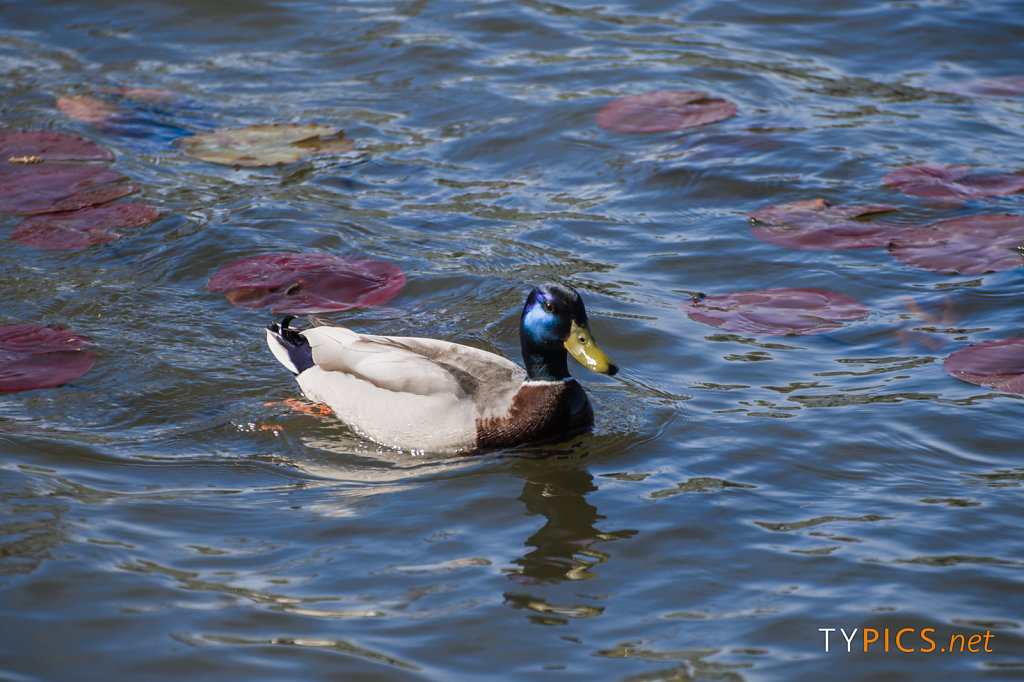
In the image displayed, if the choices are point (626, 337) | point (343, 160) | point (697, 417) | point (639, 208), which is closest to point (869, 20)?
point (639, 208)

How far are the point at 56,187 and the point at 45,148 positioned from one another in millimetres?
988

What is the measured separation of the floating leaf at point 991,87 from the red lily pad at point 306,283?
6331 mm

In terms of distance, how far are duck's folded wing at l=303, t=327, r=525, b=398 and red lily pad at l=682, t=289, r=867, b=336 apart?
1.56 metres

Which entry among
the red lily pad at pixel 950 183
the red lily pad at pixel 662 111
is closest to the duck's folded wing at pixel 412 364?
the red lily pad at pixel 950 183

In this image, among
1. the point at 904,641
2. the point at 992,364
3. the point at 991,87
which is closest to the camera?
the point at 904,641

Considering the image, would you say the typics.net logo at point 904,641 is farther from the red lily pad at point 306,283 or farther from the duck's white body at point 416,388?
the red lily pad at point 306,283

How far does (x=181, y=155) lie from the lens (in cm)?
1000

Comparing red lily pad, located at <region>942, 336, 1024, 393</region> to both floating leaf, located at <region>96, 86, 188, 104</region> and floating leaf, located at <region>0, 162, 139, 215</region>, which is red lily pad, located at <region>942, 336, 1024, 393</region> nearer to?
floating leaf, located at <region>0, 162, 139, 215</region>

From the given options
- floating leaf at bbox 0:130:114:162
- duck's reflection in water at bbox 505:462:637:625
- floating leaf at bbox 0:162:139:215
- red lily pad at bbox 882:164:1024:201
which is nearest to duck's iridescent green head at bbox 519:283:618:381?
duck's reflection in water at bbox 505:462:637:625

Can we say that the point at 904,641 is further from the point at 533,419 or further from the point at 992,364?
the point at 992,364

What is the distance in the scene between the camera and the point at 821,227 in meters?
8.56

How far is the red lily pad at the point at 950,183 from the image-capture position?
8906 millimetres

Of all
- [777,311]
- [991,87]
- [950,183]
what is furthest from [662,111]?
[777,311]

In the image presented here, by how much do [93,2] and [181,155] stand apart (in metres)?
4.84
